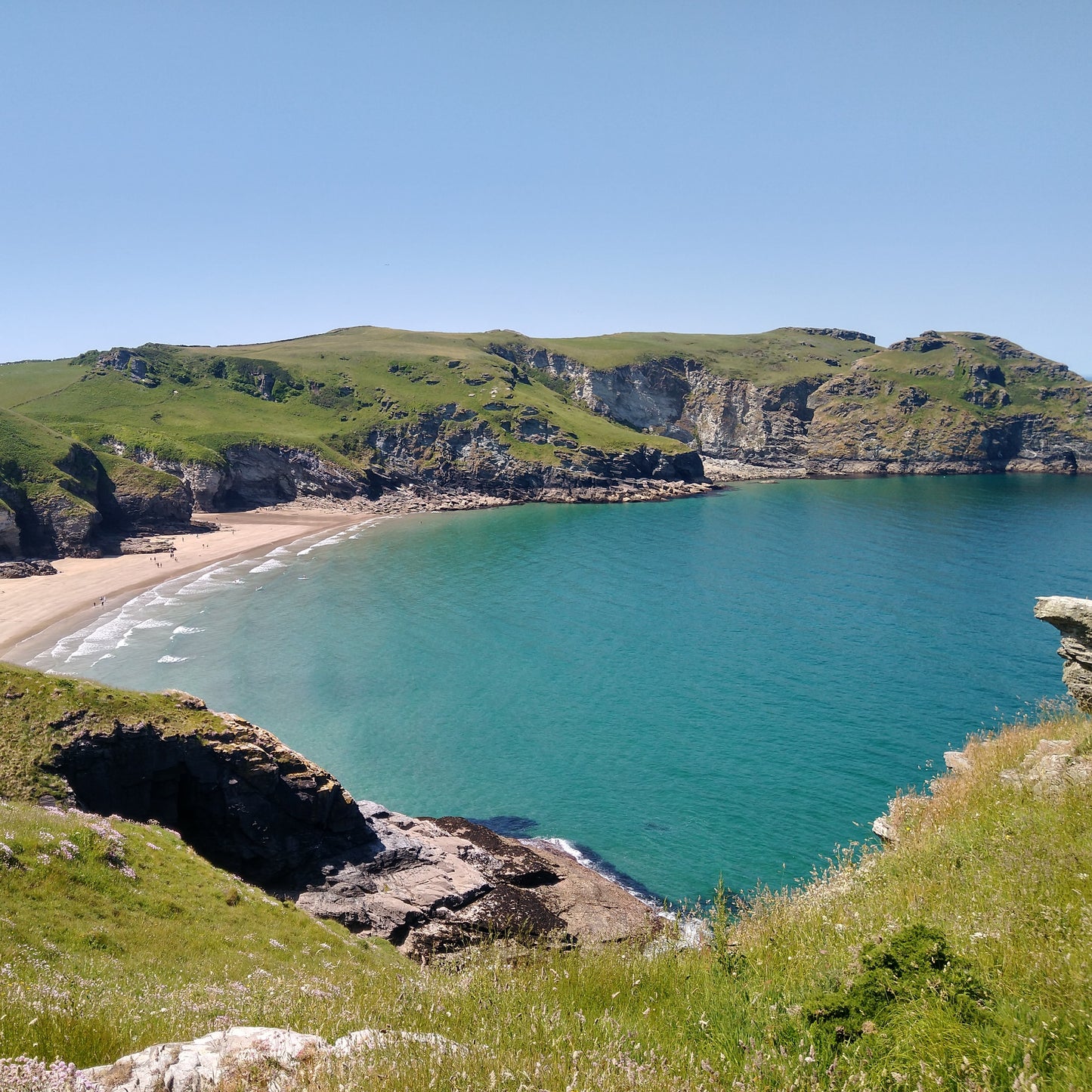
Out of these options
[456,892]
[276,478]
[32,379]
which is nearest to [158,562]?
[276,478]

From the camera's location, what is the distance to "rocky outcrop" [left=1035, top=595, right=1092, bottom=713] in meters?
16.6

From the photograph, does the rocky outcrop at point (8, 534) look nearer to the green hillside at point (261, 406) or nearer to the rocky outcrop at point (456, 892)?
the green hillside at point (261, 406)

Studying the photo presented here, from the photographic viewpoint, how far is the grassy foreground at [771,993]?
573 centimetres

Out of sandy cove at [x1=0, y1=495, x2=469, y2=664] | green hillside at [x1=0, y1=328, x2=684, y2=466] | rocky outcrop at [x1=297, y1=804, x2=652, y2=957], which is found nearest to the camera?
rocky outcrop at [x1=297, y1=804, x2=652, y2=957]

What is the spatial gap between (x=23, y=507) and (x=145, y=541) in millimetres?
16483

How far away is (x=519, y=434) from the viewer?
173 meters

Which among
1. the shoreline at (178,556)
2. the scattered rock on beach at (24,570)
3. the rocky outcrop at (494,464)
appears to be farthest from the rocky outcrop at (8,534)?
the rocky outcrop at (494,464)

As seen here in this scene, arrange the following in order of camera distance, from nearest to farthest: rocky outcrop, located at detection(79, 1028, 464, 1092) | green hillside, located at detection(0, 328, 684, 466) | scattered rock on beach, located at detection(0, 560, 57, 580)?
rocky outcrop, located at detection(79, 1028, 464, 1092) → scattered rock on beach, located at detection(0, 560, 57, 580) → green hillside, located at detection(0, 328, 684, 466)

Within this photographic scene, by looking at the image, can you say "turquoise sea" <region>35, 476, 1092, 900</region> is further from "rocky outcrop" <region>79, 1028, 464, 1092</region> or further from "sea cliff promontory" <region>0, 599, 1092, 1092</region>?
"rocky outcrop" <region>79, 1028, 464, 1092</region>

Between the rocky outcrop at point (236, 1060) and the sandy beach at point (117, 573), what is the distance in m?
64.5

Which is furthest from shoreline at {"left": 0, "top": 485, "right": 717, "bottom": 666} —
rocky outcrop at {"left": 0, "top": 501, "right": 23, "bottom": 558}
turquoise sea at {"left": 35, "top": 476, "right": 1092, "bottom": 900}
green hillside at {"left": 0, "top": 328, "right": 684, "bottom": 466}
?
green hillside at {"left": 0, "top": 328, "right": 684, "bottom": 466}

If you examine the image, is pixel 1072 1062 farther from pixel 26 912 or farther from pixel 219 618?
pixel 219 618

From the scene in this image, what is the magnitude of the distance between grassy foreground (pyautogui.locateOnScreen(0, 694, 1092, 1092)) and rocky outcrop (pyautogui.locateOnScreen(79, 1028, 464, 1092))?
0.47m

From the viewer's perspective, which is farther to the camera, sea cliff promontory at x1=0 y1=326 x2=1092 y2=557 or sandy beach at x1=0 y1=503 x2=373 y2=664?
sea cliff promontory at x1=0 y1=326 x2=1092 y2=557
